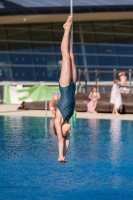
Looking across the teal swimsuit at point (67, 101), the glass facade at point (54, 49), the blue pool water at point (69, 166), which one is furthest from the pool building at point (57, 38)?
the teal swimsuit at point (67, 101)

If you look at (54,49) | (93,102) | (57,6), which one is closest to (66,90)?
(93,102)

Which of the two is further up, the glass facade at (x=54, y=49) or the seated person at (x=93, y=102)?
the glass facade at (x=54, y=49)

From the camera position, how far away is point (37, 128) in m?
20.6

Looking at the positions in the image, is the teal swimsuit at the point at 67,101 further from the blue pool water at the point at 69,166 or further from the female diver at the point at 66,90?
the blue pool water at the point at 69,166

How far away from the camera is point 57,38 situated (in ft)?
143

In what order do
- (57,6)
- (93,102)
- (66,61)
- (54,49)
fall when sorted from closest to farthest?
1. (66,61)
2. (93,102)
3. (57,6)
4. (54,49)

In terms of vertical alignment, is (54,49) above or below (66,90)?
below

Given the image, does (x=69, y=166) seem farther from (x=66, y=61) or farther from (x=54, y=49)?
(x=54, y=49)

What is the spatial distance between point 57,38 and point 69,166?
32.5 metres

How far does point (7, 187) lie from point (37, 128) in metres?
11.2

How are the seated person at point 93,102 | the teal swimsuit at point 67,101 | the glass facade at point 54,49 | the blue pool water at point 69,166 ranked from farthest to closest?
the glass facade at point 54,49, the seated person at point 93,102, the blue pool water at point 69,166, the teal swimsuit at point 67,101

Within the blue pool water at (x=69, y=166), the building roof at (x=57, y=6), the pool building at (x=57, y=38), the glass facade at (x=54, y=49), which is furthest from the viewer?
the glass facade at (x=54, y=49)

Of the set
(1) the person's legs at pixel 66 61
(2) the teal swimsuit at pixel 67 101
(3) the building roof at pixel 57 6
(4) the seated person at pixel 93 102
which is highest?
(3) the building roof at pixel 57 6

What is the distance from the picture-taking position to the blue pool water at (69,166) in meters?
9.13
